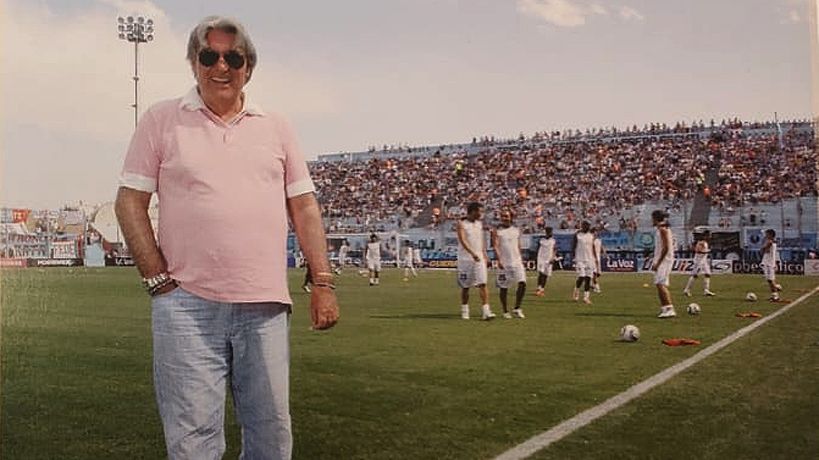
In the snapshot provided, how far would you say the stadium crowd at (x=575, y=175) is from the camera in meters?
3.10

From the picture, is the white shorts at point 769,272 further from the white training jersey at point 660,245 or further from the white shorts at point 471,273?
the white shorts at point 471,273

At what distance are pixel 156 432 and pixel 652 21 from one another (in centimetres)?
219

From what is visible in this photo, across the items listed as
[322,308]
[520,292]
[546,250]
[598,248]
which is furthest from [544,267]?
[322,308]

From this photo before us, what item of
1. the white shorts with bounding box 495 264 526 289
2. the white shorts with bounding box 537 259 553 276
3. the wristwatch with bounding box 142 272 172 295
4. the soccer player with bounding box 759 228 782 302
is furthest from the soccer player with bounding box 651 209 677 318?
the wristwatch with bounding box 142 272 172 295

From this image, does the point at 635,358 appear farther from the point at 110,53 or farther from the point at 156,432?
the point at 110,53

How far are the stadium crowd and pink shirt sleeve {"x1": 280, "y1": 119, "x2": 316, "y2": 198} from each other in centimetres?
82

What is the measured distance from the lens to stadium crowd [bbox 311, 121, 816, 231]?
3100mm

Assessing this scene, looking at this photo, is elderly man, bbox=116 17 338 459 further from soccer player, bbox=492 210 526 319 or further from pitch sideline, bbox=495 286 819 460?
soccer player, bbox=492 210 526 319

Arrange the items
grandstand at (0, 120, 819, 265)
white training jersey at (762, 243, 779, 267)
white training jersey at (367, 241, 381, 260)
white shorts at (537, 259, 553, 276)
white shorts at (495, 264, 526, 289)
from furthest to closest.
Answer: white shorts at (537, 259, 553, 276), white shorts at (495, 264, 526, 289), white training jersey at (367, 241, 381, 260), white training jersey at (762, 243, 779, 267), grandstand at (0, 120, 819, 265)

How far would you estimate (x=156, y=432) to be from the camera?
2.72 meters

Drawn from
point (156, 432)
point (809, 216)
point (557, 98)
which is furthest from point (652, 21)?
point (156, 432)

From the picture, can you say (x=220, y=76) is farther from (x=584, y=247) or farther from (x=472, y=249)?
(x=584, y=247)

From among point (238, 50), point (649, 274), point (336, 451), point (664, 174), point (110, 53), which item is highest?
point (110, 53)

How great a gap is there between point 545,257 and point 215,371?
2563mm
